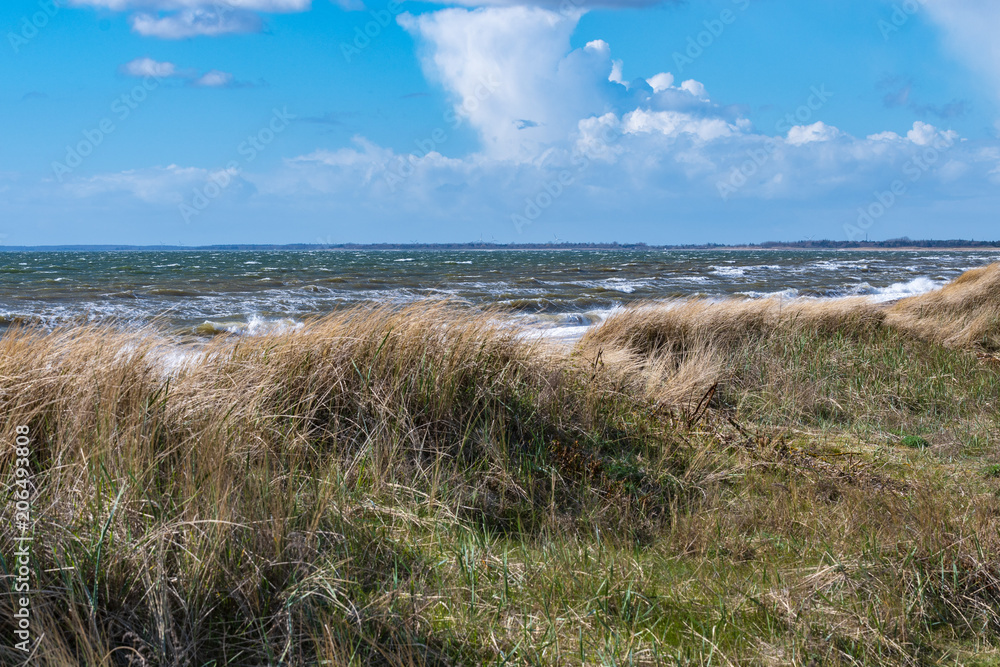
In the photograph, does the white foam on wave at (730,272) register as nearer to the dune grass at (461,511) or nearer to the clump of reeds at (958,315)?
the clump of reeds at (958,315)

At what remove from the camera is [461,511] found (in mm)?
3232

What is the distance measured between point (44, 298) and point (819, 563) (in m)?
23.8

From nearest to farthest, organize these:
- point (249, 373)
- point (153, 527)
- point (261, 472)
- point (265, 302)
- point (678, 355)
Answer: point (153, 527)
point (261, 472)
point (249, 373)
point (678, 355)
point (265, 302)

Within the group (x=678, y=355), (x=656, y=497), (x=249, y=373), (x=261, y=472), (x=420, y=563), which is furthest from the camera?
(x=678, y=355)

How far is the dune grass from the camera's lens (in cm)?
217

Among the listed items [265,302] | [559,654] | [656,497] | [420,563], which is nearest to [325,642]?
[420,563]

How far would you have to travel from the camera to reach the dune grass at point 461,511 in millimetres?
2166

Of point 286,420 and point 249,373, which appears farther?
point 249,373

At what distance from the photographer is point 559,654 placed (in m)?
2.15

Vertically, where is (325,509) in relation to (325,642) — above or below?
above

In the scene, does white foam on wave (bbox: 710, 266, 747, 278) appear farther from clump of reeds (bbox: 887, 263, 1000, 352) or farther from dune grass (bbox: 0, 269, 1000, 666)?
dune grass (bbox: 0, 269, 1000, 666)

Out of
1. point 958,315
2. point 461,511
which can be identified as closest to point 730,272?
point 958,315

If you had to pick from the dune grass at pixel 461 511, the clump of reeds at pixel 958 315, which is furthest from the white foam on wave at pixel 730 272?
the dune grass at pixel 461 511

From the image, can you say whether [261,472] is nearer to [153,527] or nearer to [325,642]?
[153,527]
